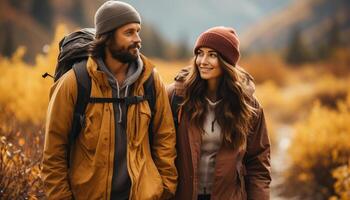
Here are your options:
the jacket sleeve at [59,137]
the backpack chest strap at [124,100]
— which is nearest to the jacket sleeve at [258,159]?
the backpack chest strap at [124,100]

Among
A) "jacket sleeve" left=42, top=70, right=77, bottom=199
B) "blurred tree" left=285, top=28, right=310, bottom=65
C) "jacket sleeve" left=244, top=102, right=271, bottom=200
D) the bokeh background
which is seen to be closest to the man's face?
"jacket sleeve" left=42, top=70, right=77, bottom=199

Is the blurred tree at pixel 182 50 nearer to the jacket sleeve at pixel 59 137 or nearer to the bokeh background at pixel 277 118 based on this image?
the bokeh background at pixel 277 118

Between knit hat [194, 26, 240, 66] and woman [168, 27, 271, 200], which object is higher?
knit hat [194, 26, 240, 66]

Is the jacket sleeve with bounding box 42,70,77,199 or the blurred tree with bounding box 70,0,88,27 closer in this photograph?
the jacket sleeve with bounding box 42,70,77,199

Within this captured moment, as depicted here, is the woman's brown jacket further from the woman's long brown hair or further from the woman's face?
the woman's face

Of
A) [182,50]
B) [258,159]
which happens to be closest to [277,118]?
[258,159]

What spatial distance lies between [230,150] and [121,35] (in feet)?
3.77

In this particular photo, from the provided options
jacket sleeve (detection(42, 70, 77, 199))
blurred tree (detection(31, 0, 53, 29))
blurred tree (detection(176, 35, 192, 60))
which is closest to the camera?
jacket sleeve (detection(42, 70, 77, 199))

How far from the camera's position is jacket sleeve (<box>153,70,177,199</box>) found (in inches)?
116

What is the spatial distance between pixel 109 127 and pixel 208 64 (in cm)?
94

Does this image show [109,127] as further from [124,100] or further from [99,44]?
[99,44]

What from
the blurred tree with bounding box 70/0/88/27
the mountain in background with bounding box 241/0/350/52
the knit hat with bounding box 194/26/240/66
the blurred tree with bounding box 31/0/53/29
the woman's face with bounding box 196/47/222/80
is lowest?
the woman's face with bounding box 196/47/222/80

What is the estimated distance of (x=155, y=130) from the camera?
2.98m

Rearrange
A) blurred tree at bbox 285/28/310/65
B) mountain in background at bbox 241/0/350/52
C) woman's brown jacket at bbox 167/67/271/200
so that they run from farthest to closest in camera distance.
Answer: mountain in background at bbox 241/0/350/52, blurred tree at bbox 285/28/310/65, woman's brown jacket at bbox 167/67/271/200
